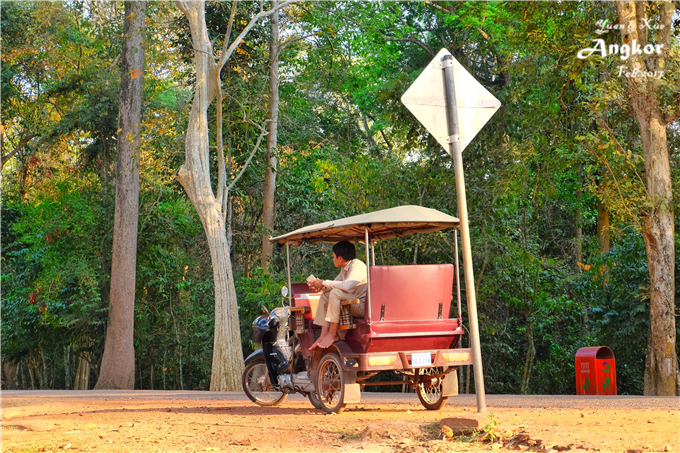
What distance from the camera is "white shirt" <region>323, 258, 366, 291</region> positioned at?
9.02 m

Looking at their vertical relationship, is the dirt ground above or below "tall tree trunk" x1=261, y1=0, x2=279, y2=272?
below

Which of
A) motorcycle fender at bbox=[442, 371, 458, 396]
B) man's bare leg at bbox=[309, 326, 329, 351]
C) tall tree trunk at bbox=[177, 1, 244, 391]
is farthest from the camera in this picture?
tall tree trunk at bbox=[177, 1, 244, 391]

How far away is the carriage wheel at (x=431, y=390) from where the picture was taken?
9.55 metres

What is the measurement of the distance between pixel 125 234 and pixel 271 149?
18.3 ft

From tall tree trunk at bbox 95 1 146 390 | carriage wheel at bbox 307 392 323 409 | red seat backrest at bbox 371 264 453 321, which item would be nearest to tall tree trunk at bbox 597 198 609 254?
tall tree trunk at bbox 95 1 146 390

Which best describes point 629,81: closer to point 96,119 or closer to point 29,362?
point 96,119

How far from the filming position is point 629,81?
548 inches

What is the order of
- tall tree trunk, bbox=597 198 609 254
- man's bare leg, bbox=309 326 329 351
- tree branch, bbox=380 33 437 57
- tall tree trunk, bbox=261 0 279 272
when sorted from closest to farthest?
man's bare leg, bbox=309 326 329 351
tall tree trunk, bbox=597 198 609 254
tall tree trunk, bbox=261 0 279 272
tree branch, bbox=380 33 437 57

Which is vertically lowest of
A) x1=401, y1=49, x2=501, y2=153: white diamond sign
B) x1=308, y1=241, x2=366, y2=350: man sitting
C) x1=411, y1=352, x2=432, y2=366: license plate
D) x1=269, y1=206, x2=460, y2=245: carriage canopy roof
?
x1=411, y1=352, x2=432, y2=366: license plate

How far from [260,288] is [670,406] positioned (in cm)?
1299

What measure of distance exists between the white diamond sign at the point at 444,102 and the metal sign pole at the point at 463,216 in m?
0.05

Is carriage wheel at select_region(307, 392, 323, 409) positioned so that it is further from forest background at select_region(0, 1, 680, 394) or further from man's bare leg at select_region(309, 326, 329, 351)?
forest background at select_region(0, 1, 680, 394)

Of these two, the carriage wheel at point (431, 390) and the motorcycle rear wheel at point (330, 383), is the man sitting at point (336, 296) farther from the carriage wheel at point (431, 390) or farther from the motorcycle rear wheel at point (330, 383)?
the carriage wheel at point (431, 390)

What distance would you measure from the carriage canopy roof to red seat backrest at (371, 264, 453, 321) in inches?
21.4
